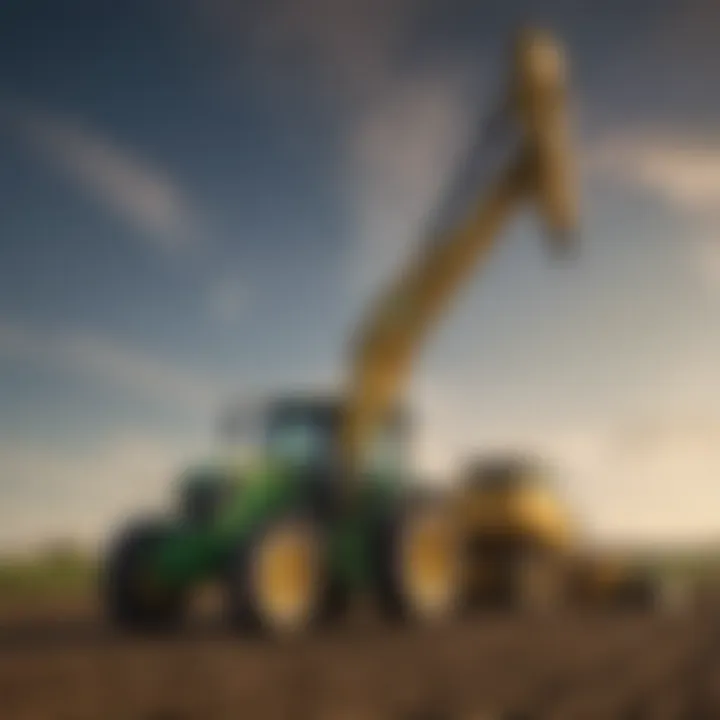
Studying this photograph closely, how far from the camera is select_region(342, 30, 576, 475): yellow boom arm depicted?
974 cm

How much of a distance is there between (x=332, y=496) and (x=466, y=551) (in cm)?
267

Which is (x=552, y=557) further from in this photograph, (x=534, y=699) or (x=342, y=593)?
(x=534, y=699)

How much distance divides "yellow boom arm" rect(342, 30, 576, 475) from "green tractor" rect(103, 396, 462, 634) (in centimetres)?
24

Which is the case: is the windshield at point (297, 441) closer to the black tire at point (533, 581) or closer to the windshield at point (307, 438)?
the windshield at point (307, 438)

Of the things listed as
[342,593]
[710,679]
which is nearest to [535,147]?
[342,593]

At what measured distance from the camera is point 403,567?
31.2 ft

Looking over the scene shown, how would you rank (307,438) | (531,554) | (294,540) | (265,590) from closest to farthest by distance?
(265,590) < (294,540) < (307,438) < (531,554)

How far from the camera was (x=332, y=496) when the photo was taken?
9555mm

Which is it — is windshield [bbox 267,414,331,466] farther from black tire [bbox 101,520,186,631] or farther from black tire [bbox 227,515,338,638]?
black tire [bbox 101,520,186,631]

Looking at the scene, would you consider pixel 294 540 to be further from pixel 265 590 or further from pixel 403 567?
pixel 403 567

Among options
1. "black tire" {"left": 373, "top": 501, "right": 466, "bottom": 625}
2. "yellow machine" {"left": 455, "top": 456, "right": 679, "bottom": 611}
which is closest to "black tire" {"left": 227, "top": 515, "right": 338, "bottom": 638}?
"black tire" {"left": 373, "top": 501, "right": 466, "bottom": 625}

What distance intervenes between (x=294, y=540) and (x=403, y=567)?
1.33 m

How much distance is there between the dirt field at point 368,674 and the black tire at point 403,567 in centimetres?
45

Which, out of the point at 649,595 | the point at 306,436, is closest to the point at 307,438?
the point at 306,436
